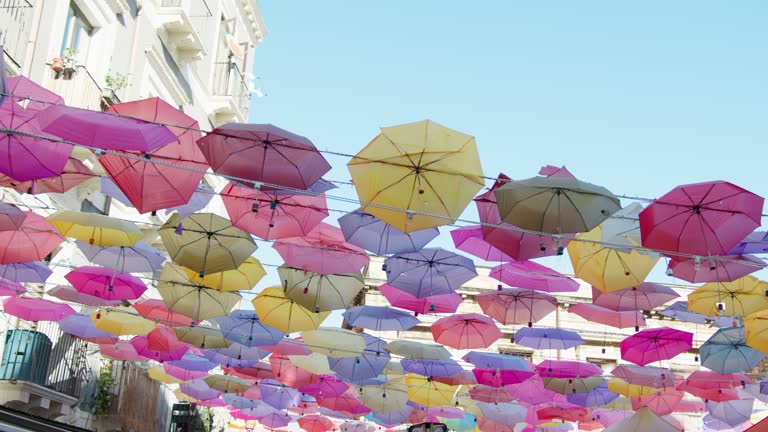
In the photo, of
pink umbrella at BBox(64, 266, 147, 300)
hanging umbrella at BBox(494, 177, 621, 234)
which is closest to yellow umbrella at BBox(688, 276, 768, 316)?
hanging umbrella at BBox(494, 177, 621, 234)

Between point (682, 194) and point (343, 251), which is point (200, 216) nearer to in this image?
point (343, 251)

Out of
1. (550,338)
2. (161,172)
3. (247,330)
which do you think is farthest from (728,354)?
(161,172)

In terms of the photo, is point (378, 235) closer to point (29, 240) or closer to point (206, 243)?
point (206, 243)

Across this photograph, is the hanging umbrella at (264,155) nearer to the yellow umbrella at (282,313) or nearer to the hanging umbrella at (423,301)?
the yellow umbrella at (282,313)

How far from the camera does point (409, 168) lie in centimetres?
1103

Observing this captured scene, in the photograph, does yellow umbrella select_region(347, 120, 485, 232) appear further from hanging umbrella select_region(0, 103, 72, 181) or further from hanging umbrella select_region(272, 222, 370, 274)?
hanging umbrella select_region(0, 103, 72, 181)

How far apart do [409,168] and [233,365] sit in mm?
12429

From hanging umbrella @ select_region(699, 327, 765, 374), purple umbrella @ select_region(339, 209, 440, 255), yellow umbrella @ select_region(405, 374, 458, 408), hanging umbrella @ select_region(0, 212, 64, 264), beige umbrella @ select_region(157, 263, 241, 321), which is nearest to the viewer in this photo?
purple umbrella @ select_region(339, 209, 440, 255)

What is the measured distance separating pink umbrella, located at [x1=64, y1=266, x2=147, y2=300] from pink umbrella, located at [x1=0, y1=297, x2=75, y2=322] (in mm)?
865

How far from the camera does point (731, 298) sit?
1597 centimetres

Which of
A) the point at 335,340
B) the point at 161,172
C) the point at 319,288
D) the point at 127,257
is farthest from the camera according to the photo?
the point at 335,340

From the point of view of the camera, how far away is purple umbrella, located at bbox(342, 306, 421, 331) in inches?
725

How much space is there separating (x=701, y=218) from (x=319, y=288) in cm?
719

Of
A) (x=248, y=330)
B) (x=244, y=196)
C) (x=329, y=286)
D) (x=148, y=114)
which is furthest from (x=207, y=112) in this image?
(x=148, y=114)
